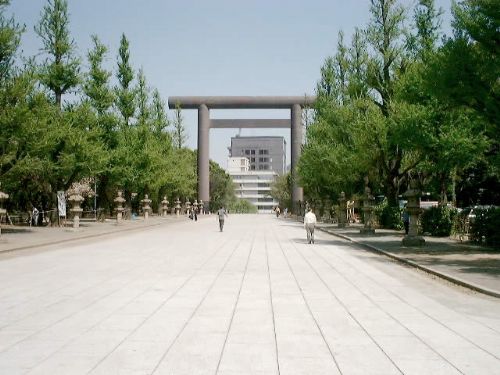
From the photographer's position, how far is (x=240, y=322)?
6805mm

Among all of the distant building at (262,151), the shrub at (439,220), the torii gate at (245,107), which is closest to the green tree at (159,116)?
the torii gate at (245,107)

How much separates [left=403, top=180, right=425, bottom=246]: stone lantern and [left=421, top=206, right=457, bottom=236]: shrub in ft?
15.4

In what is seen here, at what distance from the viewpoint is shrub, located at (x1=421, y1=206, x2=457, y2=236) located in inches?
932

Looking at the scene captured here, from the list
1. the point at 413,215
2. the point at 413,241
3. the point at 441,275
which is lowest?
the point at 441,275

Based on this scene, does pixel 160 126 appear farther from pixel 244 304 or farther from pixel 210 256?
pixel 244 304

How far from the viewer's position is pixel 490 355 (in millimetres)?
5383

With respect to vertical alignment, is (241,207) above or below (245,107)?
below

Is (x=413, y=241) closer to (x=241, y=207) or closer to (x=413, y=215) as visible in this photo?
(x=413, y=215)

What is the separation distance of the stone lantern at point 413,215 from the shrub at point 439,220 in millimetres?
4706

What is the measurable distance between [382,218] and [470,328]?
1032 inches

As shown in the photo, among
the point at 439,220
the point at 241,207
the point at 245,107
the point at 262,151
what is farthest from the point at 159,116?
the point at 262,151

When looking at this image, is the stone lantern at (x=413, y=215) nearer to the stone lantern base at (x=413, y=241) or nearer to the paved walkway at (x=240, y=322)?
the stone lantern base at (x=413, y=241)

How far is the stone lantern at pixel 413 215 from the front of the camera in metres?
18.8

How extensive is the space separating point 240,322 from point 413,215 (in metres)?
14.2
